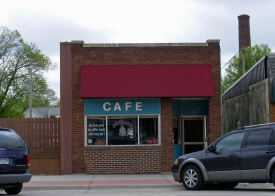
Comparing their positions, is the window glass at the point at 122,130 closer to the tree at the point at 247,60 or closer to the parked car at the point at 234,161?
the parked car at the point at 234,161

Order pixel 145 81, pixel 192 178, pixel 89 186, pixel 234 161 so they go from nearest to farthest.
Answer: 1. pixel 234 161
2. pixel 192 178
3. pixel 89 186
4. pixel 145 81

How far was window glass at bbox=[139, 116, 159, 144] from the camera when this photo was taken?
1497 centimetres

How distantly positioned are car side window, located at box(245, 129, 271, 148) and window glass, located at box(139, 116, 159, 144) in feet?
17.4

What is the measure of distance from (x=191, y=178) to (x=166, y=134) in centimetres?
411

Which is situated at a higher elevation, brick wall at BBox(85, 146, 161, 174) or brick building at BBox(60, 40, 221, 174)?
brick building at BBox(60, 40, 221, 174)

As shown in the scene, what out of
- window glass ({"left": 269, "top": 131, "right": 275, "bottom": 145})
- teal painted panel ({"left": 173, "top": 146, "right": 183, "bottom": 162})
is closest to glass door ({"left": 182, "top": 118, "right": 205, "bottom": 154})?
teal painted panel ({"left": 173, "top": 146, "right": 183, "bottom": 162})

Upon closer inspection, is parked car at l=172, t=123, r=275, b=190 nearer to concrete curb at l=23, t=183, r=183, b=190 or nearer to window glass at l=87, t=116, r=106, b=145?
concrete curb at l=23, t=183, r=183, b=190

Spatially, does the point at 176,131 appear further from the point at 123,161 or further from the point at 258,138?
the point at 258,138

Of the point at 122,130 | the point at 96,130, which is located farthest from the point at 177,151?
the point at 96,130

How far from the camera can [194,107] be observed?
51.2 feet

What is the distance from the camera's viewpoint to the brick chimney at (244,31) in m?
51.8

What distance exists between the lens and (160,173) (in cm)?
1474

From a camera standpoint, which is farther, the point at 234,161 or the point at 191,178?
the point at 191,178

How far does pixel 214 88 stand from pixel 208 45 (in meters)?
1.69
